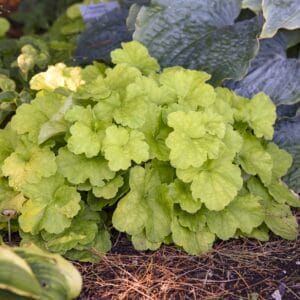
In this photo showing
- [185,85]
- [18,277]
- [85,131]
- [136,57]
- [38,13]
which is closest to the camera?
[18,277]

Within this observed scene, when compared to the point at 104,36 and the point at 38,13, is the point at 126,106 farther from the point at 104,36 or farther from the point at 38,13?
the point at 38,13

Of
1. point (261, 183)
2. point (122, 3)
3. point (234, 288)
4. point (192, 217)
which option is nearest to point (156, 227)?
point (192, 217)

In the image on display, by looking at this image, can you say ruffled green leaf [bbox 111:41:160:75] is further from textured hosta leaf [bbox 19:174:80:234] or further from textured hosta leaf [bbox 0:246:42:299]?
textured hosta leaf [bbox 0:246:42:299]

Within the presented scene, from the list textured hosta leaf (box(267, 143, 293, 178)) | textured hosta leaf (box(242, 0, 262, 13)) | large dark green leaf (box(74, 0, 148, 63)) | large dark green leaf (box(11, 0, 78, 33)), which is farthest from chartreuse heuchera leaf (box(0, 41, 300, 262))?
large dark green leaf (box(11, 0, 78, 33))

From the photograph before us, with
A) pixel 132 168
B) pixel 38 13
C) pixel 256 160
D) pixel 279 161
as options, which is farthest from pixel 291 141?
pixel 38 13

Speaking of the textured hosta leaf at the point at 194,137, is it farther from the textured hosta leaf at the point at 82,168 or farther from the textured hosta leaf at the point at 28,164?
the textured hosta leaf at the point at 28,164
